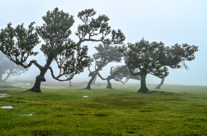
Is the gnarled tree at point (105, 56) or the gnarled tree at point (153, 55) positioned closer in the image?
the gnarled tree at point (153, 55)

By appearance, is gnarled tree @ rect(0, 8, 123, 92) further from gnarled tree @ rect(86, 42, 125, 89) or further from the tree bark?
gnarled tree @ rect(86, 42, 125, 89)

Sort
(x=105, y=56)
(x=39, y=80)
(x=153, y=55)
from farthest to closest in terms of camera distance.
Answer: (x=105, y=56) < (x=153, y=55) < (x=39, y=80)

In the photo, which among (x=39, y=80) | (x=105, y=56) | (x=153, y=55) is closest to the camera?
(x=39, y=80)

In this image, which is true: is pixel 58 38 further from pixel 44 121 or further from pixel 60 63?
Answer: pixel 44 121

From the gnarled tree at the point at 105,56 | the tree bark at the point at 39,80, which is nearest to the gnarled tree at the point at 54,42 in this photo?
the tree bark at the point at 39,80

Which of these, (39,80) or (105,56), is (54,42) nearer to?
(39,80)

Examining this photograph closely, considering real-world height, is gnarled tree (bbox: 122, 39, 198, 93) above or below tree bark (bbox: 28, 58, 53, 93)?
above

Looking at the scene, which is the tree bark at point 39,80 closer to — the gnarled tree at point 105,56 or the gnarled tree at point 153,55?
the gnarled tree at point 153,55

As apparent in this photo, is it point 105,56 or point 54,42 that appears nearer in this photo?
point 54,42

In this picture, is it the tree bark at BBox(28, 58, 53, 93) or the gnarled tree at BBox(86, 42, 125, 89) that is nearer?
the tree bark at BBox(28, 58, 53, 93)

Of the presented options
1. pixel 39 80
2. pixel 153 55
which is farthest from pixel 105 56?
pixel 39 80

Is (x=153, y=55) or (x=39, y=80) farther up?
(x=153, y=55)

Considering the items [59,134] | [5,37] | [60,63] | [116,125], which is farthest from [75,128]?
[5,37]

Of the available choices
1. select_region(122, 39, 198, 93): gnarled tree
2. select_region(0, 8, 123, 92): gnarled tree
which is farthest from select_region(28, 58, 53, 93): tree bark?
select_region(122, 39, 198, 93): gnarled tree
